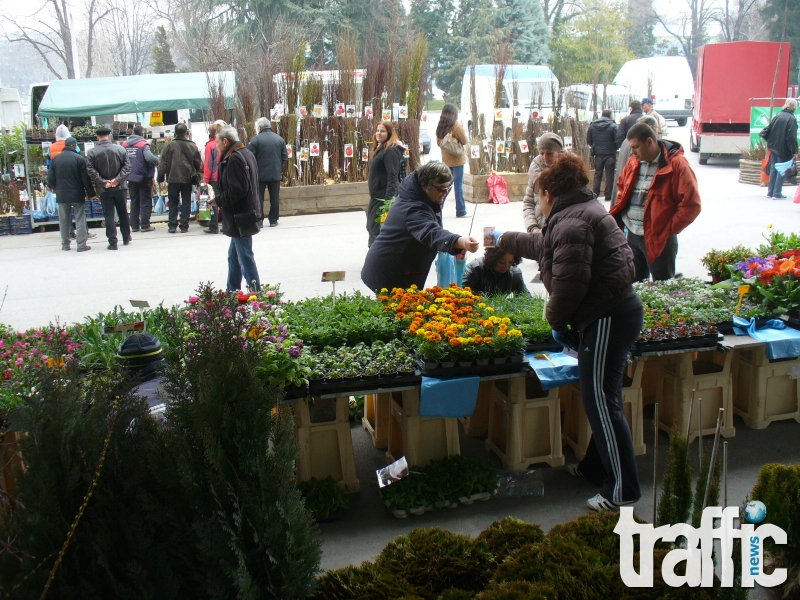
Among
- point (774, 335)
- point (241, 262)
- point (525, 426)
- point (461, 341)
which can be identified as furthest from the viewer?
point (241, 262)

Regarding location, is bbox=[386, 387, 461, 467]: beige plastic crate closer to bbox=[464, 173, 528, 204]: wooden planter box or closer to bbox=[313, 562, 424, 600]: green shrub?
bbox=[313, 562, 424, 600]: green shrub

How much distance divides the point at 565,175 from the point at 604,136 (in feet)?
30.1

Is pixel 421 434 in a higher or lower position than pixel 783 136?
lower

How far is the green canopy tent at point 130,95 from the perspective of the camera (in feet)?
47.0

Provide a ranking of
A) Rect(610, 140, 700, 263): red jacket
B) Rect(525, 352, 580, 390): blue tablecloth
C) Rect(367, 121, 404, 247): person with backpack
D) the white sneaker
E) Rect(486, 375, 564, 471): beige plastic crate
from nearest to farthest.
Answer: the white sneaker, Rect(525, 352, 580, 390): blue tablecloth, Rect(486, 375, 564, 471): beige plastic crate, Rect(610, 140, 700, 263): red jacket, Rect(367, 121, 404, 247): person with backpack

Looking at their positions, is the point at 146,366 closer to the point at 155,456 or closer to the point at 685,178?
the point at 155,456

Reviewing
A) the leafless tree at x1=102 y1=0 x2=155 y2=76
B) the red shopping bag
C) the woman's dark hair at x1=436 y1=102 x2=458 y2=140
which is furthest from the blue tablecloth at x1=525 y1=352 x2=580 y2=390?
the leafless tree at x1=102 y1=0 x2=155 y2=76

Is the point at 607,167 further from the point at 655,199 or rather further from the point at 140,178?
the point at 140,178

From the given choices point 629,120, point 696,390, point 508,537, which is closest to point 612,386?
point 696,390

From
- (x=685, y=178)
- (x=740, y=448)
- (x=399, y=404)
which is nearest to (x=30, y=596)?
(x=399, y=404)

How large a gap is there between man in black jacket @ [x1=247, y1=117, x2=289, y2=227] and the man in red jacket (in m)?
6.60

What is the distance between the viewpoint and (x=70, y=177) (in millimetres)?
10039

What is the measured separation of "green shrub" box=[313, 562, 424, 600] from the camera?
Answer: 7.25 ft

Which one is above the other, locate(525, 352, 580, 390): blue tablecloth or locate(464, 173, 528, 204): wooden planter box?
locate(464, 173, 528, 204): wooden planter box
